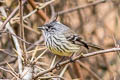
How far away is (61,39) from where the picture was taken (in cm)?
489

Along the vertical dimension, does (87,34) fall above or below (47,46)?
below

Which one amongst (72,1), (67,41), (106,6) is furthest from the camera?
(106,6)

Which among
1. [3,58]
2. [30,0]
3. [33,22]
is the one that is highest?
[30,0]

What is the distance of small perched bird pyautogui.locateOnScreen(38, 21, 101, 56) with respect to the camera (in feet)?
15.5

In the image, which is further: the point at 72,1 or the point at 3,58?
the point at 72,1

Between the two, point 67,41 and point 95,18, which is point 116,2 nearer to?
point 95,18

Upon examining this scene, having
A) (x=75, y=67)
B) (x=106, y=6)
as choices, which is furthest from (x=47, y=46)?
(x=106, y=6)

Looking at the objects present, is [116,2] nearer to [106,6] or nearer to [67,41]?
[106,6]

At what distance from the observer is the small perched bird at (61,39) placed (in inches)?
186

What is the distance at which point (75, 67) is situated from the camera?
5.96m

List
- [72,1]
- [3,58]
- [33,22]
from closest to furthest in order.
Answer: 1. [3,58]
2. [33,22]
3. [72,1]

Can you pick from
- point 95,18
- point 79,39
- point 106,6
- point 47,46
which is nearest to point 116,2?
point 95,18

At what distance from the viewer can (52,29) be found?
197 inches

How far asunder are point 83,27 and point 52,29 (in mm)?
2438
